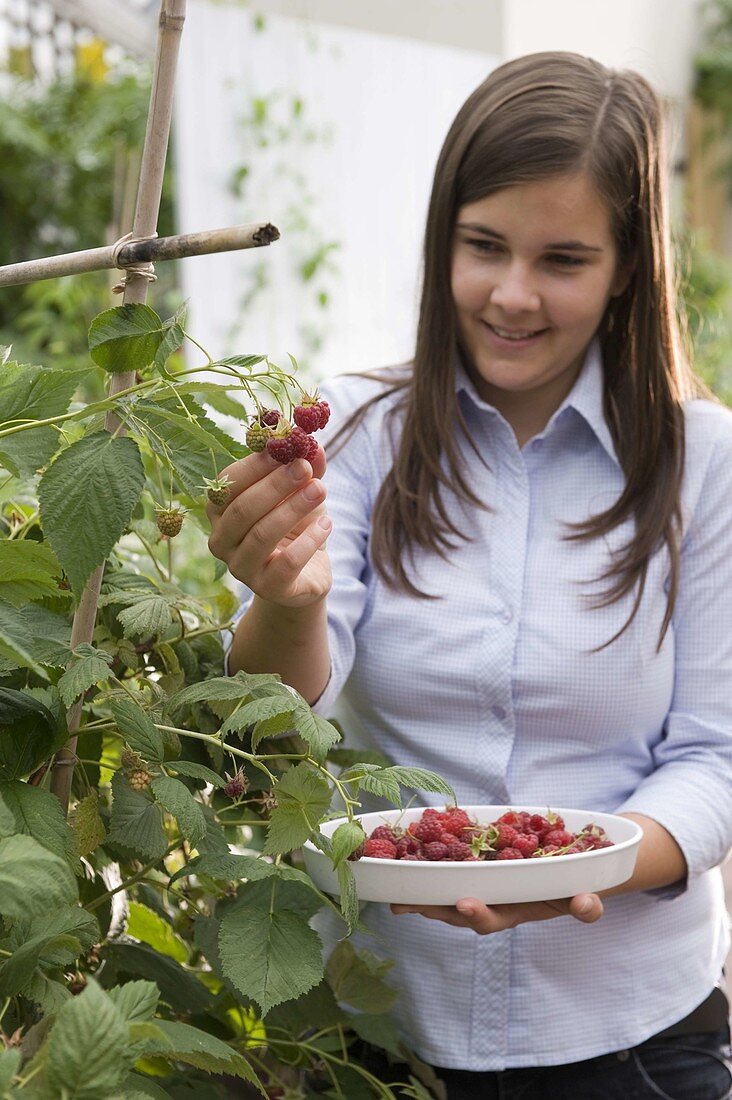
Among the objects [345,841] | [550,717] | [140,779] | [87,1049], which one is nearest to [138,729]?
[140,779]

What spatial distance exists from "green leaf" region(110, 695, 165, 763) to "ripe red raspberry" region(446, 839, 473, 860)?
0.30 m

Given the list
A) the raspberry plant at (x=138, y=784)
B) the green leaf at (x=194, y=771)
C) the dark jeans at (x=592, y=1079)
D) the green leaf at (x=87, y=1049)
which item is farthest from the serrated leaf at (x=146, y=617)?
the dark jeans at (x=592, y=1079)

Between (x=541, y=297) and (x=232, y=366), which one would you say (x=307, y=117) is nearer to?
(x=541, y=297)

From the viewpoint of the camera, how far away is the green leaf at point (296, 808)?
83cm

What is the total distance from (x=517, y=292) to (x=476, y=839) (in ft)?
1.77

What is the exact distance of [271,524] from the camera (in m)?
0.90

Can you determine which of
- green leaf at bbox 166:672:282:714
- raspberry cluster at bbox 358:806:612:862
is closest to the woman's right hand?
green leaf at bbox 166:672:282:714

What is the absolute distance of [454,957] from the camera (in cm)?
122

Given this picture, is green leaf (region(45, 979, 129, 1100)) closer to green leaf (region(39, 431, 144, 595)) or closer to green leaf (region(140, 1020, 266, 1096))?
green leaf (region(140, 1020, 266, 1096))

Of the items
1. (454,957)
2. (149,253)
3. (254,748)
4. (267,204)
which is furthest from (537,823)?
(267,204)

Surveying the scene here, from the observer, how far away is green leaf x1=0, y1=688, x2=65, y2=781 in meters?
0.78

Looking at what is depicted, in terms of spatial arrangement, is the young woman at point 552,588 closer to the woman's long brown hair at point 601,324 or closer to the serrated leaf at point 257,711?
the woman's long brown hair at point 601,324

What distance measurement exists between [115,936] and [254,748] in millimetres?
259

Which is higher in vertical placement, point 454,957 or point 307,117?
point 307,117
